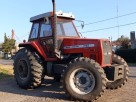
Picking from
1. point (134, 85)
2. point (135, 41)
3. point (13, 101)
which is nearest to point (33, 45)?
point (13, 101)

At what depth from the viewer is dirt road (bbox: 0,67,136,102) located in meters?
10.1

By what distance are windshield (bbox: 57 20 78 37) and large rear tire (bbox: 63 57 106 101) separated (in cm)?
222

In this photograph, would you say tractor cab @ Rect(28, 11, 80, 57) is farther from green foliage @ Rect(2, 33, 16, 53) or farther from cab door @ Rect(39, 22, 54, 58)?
green foliage @ Rect(2, 33, 16, 53)

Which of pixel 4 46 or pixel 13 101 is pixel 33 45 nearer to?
pixel 13 101

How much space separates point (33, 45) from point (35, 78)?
54.0 inches

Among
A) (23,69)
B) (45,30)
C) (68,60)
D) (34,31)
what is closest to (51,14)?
(45,30)

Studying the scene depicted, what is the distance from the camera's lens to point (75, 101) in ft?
32.4

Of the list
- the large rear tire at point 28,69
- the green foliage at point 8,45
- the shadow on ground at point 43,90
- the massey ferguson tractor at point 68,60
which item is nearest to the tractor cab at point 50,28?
the massey ferguson tractor at point 68,60

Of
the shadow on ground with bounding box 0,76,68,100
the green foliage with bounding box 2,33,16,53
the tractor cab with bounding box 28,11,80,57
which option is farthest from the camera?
the green foliage with bounding box 2,33,16,53

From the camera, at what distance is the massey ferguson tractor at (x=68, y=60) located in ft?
33.1

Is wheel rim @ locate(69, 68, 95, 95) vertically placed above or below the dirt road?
above

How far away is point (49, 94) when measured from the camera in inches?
436

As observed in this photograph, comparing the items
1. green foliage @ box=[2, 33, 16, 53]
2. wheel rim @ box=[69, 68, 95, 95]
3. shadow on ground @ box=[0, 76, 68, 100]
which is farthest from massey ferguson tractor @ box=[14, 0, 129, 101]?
green foliage @ box=[2, 33, 16, 53]

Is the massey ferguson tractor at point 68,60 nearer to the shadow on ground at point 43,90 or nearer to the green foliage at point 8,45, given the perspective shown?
the shadow on ground at point 43,90
